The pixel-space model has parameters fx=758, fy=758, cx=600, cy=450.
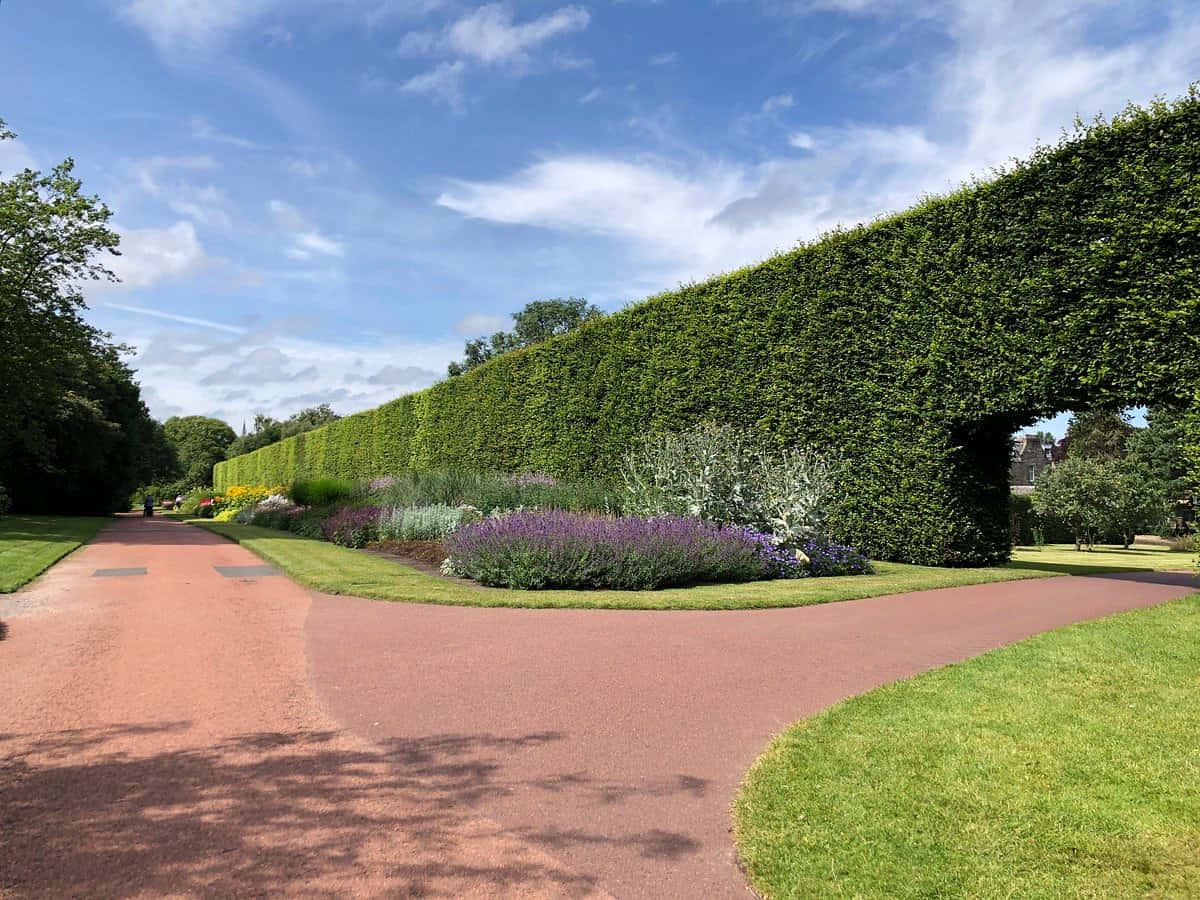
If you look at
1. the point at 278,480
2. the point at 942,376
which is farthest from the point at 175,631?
the point at 278,480

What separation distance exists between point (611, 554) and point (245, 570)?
20.3ft

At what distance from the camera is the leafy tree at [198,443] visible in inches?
3477

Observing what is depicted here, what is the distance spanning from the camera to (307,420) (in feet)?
301

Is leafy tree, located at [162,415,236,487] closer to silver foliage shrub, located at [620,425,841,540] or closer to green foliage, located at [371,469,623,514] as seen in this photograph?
green foliage, located at [371,469,623,514]

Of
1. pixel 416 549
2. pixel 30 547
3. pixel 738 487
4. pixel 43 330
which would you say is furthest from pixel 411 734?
pixel 43 330

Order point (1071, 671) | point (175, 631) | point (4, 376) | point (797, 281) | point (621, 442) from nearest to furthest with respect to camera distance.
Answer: point (1071, 671)
point (175, 631)
point (797, 281)
point (621, 442)
point (4, 376)

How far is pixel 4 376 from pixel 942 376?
25.7 metres

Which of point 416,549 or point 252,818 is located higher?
point 416,549

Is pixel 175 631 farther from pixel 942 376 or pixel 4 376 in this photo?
pixel 4 376

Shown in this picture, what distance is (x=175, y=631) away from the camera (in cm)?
726

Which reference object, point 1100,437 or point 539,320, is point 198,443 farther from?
point 1100,437

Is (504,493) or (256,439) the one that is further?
(256,439)

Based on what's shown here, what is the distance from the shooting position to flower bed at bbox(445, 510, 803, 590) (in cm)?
978

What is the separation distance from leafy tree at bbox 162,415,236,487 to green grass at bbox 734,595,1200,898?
94.3 meters
